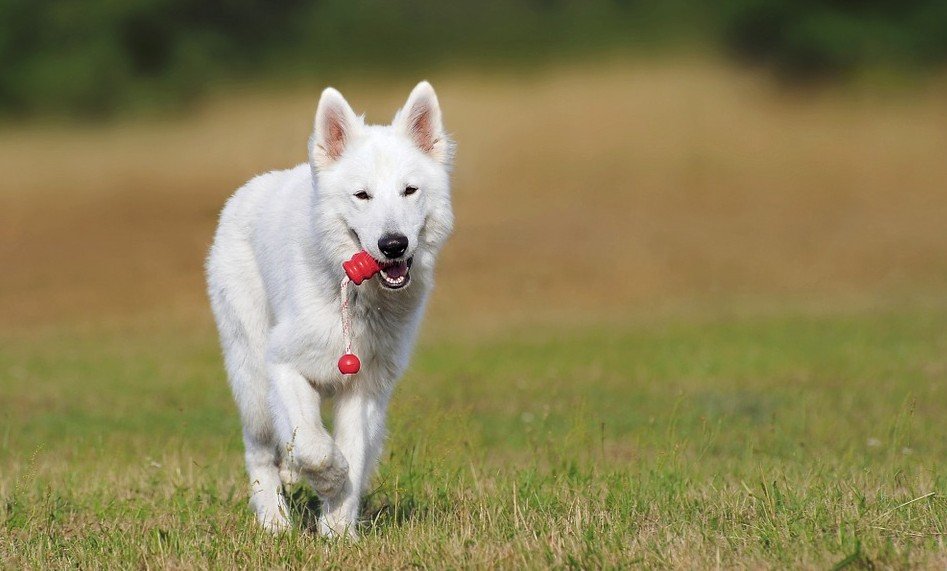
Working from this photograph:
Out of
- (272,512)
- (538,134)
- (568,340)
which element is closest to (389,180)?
(272,512)

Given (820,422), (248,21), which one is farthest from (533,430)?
(248,21)

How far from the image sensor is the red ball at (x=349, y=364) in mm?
5570

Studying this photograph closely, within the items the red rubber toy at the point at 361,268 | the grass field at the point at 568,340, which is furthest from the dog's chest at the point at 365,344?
the grass field at the point at 568,340

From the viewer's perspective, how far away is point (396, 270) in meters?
5.47

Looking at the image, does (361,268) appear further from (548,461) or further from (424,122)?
(548,461)

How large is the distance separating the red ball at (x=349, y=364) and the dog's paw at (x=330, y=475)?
348mm

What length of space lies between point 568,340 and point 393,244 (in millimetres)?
10414

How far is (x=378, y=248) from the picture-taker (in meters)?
5.37

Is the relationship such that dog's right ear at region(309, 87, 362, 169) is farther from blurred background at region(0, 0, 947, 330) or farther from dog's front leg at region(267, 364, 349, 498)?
blurred background at region(0, 0, 947, 330)

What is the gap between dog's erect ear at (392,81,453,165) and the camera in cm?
589

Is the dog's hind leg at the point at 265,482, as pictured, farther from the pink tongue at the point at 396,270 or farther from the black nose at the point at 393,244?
the black nose at the point at 393,244

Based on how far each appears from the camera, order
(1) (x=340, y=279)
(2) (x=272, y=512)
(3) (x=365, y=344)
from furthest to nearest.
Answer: (2) (x=272, y=512)
(3) (x=365, y=344)
(1) (x=340, y=279)

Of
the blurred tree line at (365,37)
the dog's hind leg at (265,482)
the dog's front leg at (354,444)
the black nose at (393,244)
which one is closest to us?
the black nose at (393,244)

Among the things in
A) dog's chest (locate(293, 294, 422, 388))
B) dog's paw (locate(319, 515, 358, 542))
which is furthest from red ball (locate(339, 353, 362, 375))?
dog's paw (locate(319, 515, 358, 542))
